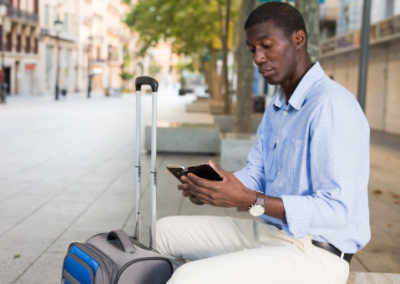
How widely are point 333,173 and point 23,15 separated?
186ft

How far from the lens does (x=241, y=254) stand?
6.98 ft

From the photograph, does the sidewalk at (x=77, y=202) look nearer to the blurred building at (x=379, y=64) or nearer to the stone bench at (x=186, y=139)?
the stone bench at (x=186, y=139)

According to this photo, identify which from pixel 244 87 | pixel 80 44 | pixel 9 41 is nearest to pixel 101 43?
pixel 80 44

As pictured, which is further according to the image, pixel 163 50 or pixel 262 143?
pixel 163 50

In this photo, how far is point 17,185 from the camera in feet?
25.3

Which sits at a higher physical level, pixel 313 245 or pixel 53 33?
pixel 53 33

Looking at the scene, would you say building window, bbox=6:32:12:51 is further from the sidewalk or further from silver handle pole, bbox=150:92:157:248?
silver handle pole, bbox=150:92:157:248

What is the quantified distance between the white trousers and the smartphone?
297 millimetres

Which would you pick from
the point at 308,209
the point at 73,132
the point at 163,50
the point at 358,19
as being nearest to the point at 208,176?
the point at 308,209

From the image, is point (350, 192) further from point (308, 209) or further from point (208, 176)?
point (208, 176)

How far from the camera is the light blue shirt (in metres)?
2.05

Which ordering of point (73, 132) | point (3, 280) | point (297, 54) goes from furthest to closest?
1. point (73, 132)
2. point (3, 280)
3. point (297, 54)

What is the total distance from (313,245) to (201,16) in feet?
73.0

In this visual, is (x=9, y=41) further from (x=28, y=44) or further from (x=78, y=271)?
(x=78, y=271)
